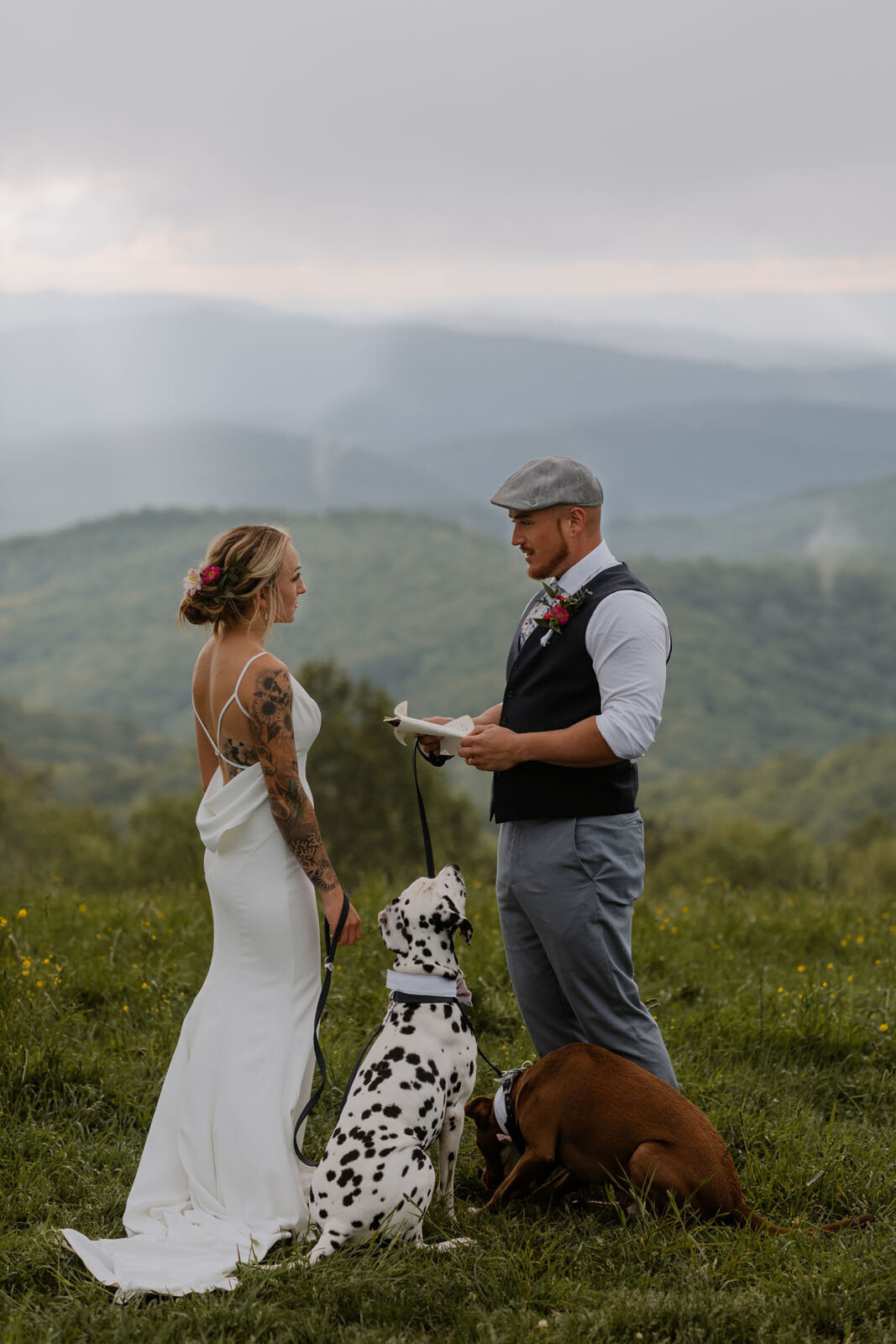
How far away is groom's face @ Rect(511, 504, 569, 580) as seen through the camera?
13.5 ft

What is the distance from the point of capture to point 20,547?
167250 millimetres

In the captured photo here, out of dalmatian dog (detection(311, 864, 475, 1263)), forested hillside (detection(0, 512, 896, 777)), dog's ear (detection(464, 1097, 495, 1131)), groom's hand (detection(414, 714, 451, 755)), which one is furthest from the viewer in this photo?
forested hillside (detection(0, 512, 896, 777))

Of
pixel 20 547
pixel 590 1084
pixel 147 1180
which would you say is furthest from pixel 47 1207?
pixel 20 547

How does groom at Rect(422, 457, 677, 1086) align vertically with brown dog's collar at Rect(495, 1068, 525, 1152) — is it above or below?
above

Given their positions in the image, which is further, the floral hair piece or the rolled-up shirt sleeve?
the floral hair piece

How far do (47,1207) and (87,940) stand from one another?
273 centimetres

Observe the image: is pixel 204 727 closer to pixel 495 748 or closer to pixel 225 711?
pixel 225 711

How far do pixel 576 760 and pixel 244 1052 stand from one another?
1.58 meters

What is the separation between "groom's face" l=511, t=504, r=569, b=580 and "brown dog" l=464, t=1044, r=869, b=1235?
68.7 inches

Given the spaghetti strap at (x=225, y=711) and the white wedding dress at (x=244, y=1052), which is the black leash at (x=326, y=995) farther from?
the spaghetti strap at (x=225, y=711)

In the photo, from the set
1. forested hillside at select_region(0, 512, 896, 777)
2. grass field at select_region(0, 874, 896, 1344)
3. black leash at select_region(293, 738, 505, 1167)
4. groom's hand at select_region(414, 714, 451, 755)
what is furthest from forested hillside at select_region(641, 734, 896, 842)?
black leash at select_region(293, 738, 505, 1167)

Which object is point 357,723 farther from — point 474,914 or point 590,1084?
point 590,1084

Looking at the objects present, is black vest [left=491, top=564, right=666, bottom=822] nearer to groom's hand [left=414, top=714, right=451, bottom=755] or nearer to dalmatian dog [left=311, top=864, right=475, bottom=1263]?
groom's hand [left=414, top=714, right=451, bottom=755]

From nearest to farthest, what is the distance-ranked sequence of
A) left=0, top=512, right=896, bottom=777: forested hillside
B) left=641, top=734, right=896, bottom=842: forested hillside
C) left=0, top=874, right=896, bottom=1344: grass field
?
left=0, top=874, right=896, bottom=1344: grass field
left=641, top=734, right=896, bottom=842: forested hillside
left=0, top=512, right=896, bottom=777: forested hillside
